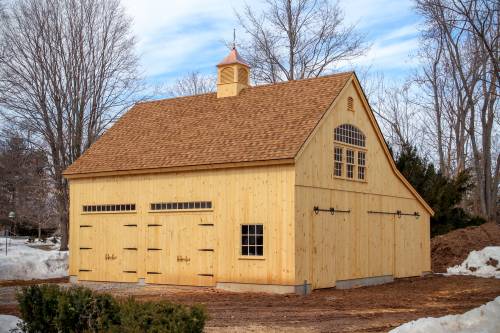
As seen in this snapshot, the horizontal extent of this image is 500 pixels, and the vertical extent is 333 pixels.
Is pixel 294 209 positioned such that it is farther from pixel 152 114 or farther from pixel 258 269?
pixel 152 114

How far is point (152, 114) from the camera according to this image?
26469mm

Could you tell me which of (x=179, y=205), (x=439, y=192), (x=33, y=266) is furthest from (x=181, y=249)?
(x=439, y=192)

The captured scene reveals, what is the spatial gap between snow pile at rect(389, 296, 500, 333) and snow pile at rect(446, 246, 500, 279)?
17.0 m

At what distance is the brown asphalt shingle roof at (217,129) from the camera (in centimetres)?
2067

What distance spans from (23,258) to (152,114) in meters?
8.67

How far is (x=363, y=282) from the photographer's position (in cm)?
2258

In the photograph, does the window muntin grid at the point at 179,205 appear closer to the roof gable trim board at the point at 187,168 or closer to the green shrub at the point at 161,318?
the roof gable trim board at the point at 187,168

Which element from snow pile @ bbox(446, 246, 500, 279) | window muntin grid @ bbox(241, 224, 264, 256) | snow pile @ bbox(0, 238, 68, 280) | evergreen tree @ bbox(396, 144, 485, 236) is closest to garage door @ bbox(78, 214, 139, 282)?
window muntin grid @ bbox(241, 224, 264, 256)

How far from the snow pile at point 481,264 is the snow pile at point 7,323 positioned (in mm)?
20200

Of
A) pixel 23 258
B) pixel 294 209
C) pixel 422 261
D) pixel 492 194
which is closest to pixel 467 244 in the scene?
pixel 422 261

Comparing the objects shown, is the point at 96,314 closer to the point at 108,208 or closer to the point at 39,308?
the point at 39,308

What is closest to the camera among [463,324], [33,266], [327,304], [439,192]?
[463,324]

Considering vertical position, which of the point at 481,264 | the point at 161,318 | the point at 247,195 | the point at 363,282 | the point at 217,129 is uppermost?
the point at 217,129

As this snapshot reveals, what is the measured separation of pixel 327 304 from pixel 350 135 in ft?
24.7
